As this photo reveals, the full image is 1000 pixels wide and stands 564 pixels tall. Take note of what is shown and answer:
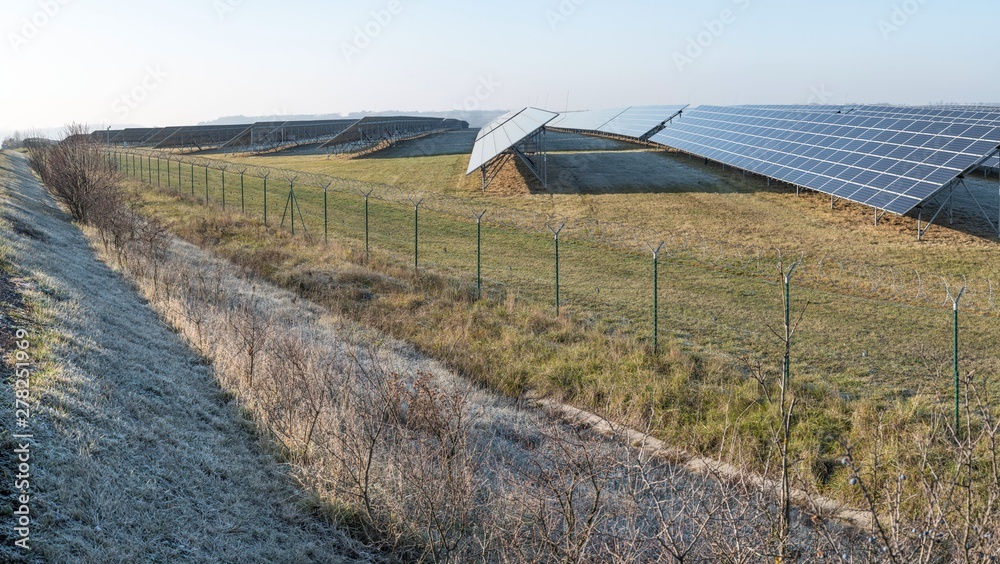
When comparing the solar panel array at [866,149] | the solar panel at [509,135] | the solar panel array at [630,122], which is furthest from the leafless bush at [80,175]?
the solar panel array at [630,122]

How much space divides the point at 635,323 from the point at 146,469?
10267 millimetres

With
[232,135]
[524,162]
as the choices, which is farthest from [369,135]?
[524,162]

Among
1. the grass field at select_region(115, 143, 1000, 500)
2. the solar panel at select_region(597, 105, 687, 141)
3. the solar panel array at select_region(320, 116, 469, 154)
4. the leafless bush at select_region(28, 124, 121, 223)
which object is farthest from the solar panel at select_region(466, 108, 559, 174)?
the solar panel array at select_region(320, 116, 469, 154)

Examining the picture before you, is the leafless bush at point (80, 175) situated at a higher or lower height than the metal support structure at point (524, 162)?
lower

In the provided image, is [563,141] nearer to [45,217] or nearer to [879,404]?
[45,217]

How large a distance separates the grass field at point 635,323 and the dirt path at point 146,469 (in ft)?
Result: 15.7

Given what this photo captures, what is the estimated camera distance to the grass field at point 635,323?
10.2 m

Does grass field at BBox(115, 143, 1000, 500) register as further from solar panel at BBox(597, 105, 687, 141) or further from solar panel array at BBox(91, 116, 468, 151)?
solar panel array at BBox(91, 116, 468, 151)

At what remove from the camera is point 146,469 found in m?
5.86

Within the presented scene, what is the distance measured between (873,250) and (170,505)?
74.5ft

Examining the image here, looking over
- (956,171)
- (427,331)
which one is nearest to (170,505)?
(427,331)

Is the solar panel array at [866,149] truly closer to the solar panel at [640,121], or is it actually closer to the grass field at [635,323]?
the grass field at [635,323]

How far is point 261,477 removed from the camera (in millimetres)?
6676

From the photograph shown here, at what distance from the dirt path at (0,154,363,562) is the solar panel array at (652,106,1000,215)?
77.6 feet
